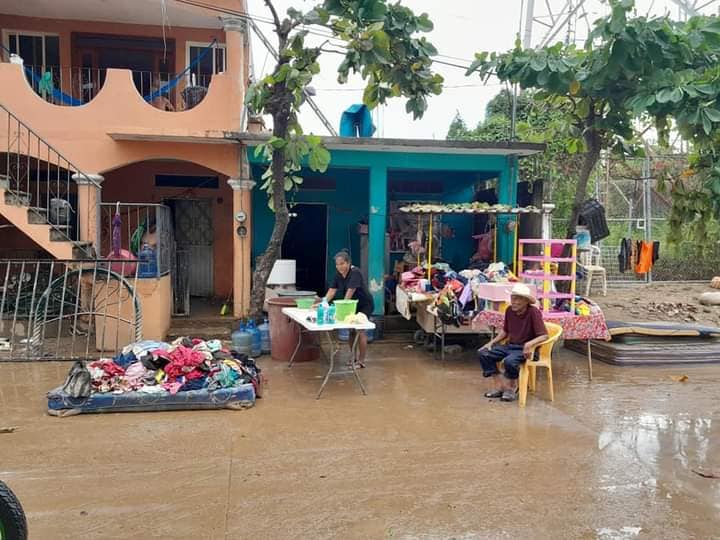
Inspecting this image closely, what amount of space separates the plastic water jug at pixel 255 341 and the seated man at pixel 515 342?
10.6 feet

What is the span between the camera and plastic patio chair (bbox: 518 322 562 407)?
5789 mm

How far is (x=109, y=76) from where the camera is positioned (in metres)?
8.76

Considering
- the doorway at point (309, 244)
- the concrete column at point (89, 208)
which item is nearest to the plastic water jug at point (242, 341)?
the concrete column at point (89, 208)

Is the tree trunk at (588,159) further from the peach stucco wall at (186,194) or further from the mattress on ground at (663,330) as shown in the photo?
the peach stucco wall at (186,194)

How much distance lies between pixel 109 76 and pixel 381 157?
441 centimetres

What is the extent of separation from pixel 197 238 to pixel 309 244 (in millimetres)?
2285

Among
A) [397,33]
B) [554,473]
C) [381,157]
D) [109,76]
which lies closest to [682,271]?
[381,157]

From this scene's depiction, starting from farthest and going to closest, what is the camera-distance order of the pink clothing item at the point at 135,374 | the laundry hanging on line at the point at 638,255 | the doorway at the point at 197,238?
1. the laundry hanging on line at the point at 638,255
2. the doorway at the point at 197,238
3. the pink clothing item at the point at 135,374

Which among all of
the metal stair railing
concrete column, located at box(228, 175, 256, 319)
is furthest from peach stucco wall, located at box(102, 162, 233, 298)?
concrete column, located at box(228, 175, 256, 319)

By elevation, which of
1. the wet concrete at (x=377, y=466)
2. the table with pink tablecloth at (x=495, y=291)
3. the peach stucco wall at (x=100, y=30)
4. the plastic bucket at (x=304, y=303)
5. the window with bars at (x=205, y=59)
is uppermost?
the peach stucco wall at (x=100, y=30)

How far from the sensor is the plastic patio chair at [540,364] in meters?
5.79

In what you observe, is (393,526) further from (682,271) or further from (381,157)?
(682,271)

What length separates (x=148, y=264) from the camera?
8.21m

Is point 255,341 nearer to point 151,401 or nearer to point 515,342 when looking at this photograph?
point 151,401
